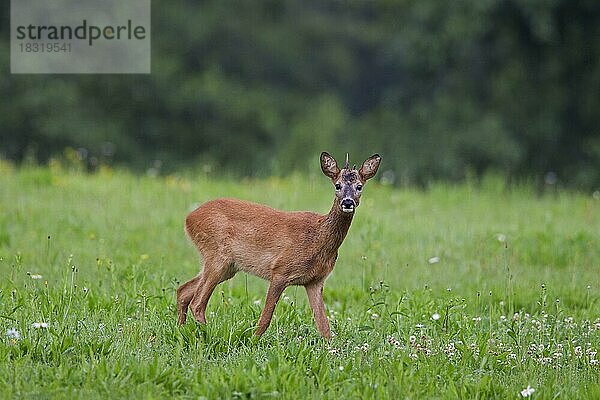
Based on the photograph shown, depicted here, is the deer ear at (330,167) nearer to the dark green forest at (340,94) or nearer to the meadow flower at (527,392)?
the meadow flower at (527,392)

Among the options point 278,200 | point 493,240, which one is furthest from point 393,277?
point 278,200

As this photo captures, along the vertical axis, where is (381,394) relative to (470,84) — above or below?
below

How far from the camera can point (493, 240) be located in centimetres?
973

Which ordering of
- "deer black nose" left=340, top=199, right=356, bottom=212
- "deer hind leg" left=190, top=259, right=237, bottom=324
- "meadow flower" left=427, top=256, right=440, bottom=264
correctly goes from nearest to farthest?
"deer black nose" left=340, top=199, right=356, bottom=212 < "deer hind leg" left=190, top=259, right=237, bottom=324 < "meadow flower" left=427, top=256, right=440, bottom=264

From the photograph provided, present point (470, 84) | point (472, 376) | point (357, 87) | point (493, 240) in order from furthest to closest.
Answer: point (357, 87) → point (470, 84) → point (493, 240) → point (472, 376)

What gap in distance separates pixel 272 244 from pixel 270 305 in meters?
0.39

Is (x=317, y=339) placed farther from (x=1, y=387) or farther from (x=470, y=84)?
Result: (x=470, y=84)

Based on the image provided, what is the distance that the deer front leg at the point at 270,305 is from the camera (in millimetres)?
6102

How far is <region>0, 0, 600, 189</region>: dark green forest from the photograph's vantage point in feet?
68.9

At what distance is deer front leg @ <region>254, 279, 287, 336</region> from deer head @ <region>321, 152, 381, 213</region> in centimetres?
61

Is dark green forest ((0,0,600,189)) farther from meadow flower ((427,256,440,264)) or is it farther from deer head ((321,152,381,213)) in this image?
deer head ((321,152,381,213))

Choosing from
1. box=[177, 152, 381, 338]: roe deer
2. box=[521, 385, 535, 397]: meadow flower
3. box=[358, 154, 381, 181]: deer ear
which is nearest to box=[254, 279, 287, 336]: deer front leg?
box=[177, 152, 381, 338]: roe deer

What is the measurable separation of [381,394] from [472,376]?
659 millimetres

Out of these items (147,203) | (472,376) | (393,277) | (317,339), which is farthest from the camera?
(147,203)
